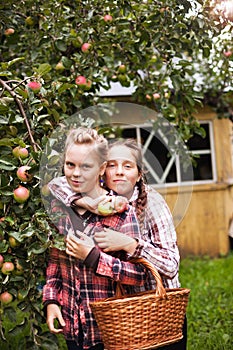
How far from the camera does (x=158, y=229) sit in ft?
5.66

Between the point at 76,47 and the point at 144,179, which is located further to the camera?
the point at 76,47

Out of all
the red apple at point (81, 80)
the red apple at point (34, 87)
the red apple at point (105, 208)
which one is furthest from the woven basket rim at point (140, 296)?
the red apple at point (81, 80)

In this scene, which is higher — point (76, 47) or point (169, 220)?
point (76, 47)

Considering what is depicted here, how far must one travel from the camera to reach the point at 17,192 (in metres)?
1.84

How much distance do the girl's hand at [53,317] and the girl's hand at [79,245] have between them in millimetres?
248

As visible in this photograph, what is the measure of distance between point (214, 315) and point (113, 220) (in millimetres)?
2092

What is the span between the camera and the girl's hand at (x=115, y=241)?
1.60 m

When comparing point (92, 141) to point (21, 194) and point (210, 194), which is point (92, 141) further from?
point (210, 194)

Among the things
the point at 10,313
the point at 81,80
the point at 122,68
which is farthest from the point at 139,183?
the point at 122,68

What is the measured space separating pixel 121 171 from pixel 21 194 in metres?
0.38

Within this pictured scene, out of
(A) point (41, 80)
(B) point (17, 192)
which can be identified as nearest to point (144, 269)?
(B) point (17, 192)

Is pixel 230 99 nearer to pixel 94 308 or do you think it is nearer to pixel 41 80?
pixel 41 80

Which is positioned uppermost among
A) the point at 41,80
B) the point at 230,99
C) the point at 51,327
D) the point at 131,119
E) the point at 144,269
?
the point at 230,99

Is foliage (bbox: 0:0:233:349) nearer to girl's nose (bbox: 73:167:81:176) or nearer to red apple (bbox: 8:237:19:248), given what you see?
red apple (bbox: 8:237:19:248)
